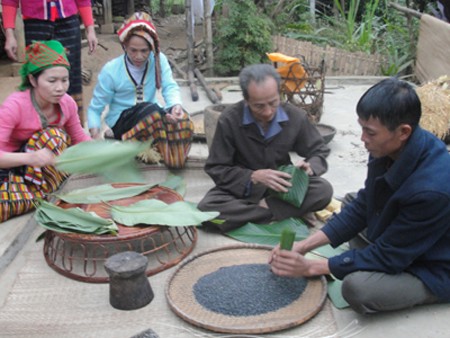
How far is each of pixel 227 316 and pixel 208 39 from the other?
5.59 metres

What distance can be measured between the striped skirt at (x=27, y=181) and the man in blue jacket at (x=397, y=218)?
4.99 ft

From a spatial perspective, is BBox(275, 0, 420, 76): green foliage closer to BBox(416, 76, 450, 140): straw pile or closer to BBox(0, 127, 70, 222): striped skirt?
BBox(416, 76, 450, 140): straw pile

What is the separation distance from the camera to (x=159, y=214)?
2500 mm

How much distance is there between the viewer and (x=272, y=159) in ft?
9.20

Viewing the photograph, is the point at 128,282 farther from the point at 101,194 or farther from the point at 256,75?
the point at 256,75

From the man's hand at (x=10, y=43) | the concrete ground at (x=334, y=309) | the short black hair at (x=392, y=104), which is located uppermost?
the man's hand at (x=10, y=43)

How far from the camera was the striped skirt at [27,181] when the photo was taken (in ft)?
9.46

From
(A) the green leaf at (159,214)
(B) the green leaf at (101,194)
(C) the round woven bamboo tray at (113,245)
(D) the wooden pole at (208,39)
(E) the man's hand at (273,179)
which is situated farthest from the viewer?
(D) the wooden pole at (208,39)

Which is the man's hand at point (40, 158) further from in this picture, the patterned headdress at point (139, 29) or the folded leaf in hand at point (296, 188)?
the folded leaf in hand at point (296, 188)

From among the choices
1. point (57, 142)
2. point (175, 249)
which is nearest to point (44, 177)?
point (57, 142)

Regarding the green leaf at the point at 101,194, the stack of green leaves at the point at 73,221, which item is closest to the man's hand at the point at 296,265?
the stack of green leaves at the point at 73,221

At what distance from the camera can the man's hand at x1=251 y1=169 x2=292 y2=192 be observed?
2.57 m

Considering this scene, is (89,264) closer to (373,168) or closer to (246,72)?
(246,72)

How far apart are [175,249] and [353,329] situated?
101 cm
